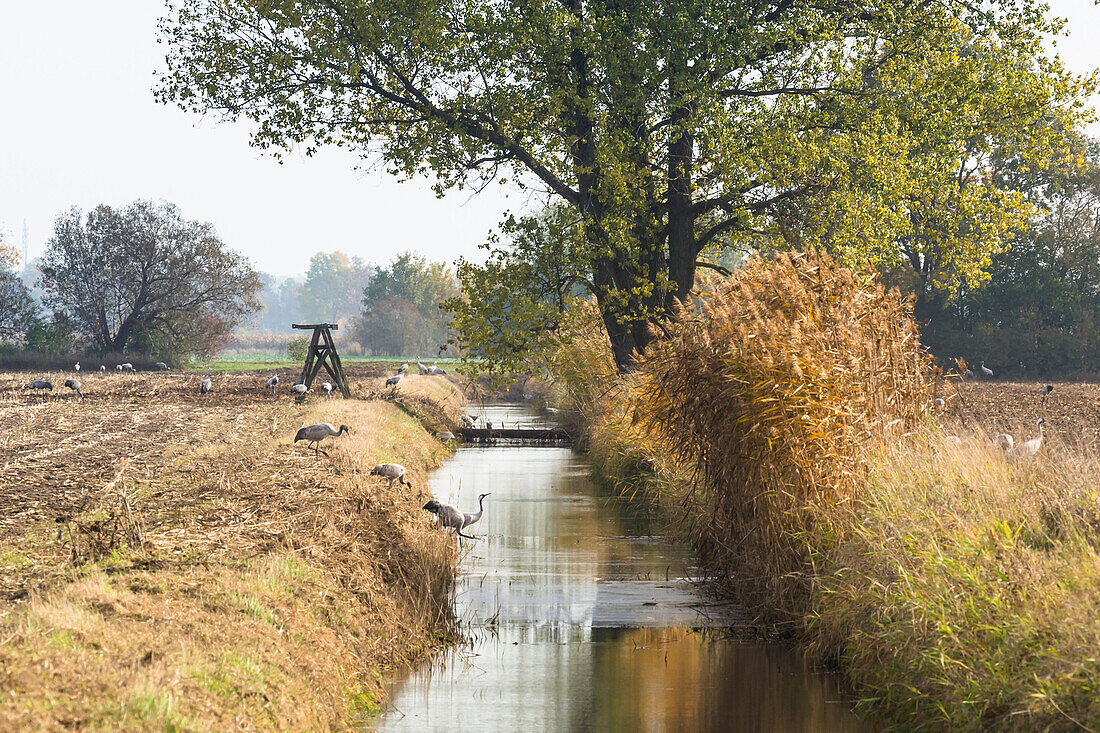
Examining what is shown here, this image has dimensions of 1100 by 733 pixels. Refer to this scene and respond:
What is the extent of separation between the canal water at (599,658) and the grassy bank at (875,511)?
2.09 feet

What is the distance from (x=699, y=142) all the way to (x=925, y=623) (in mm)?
17913

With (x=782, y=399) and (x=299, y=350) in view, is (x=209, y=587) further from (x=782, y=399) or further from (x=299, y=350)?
(x=299, y=350)

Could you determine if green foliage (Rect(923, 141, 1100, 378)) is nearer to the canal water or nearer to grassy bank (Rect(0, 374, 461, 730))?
the canal water

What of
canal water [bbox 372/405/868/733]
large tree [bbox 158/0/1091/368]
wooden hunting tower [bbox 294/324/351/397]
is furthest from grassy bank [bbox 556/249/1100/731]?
wooden hunting tower [bbox 294/324/351/397]

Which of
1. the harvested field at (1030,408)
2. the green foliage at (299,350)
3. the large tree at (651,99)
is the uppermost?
the large tree at (651,99)

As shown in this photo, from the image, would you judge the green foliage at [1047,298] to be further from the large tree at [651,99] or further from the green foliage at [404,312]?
the green foliage at [404,312]

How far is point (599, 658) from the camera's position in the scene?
1130 centimetres

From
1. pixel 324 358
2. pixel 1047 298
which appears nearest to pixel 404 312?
pixel 1047 298

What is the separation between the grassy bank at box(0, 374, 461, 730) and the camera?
21.4 ft

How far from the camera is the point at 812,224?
81.6ft

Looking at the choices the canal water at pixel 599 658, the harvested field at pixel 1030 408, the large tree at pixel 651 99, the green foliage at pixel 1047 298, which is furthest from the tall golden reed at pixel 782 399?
the green foliage at pixel 1047 298

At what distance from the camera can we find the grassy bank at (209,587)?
6.51 metres

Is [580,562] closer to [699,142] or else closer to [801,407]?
[801,407]

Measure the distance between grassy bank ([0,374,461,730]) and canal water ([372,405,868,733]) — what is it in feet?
2.05
